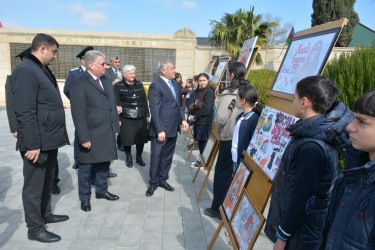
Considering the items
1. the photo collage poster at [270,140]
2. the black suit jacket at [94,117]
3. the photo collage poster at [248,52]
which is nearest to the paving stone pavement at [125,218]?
the black suit jacket at [94,117]

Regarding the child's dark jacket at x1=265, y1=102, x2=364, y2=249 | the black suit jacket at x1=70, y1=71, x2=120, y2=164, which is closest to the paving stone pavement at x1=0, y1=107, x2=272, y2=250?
the black suit jacket at x1=70, y1=71, x2=120, y2=164

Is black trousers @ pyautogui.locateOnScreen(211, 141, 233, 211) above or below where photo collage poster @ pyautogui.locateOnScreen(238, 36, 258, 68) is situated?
below

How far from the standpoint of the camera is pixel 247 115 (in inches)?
122

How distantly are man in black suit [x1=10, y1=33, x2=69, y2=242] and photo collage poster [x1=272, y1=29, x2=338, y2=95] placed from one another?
2467mm

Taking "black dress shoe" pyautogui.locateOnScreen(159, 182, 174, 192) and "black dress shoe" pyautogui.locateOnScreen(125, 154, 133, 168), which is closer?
"black dress shoe" pyautogui.locateOnScreen(159, 182, 174, 192)

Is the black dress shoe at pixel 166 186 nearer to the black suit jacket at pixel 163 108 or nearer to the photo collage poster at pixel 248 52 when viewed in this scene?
the black suit jacket at pixel 163 108

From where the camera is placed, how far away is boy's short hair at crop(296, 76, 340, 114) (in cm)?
172

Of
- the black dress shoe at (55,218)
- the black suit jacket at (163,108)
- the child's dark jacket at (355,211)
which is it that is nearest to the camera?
the child's dark jacket at (355,211)

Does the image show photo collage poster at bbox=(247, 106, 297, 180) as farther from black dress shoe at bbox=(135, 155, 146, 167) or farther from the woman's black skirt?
black dress shoe at bbox=(135, 155, 146, 167)

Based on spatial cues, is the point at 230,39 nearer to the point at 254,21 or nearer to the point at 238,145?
the point at 254,21

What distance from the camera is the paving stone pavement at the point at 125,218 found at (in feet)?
10.2

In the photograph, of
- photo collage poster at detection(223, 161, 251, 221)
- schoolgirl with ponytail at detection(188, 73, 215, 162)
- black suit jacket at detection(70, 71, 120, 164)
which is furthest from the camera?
schoolgirl with ponytail at detection(188, 73, 215, 162)

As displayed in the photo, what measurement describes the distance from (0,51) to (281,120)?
54.2ft

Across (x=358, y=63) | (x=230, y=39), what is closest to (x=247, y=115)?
(x=358, y=63)
